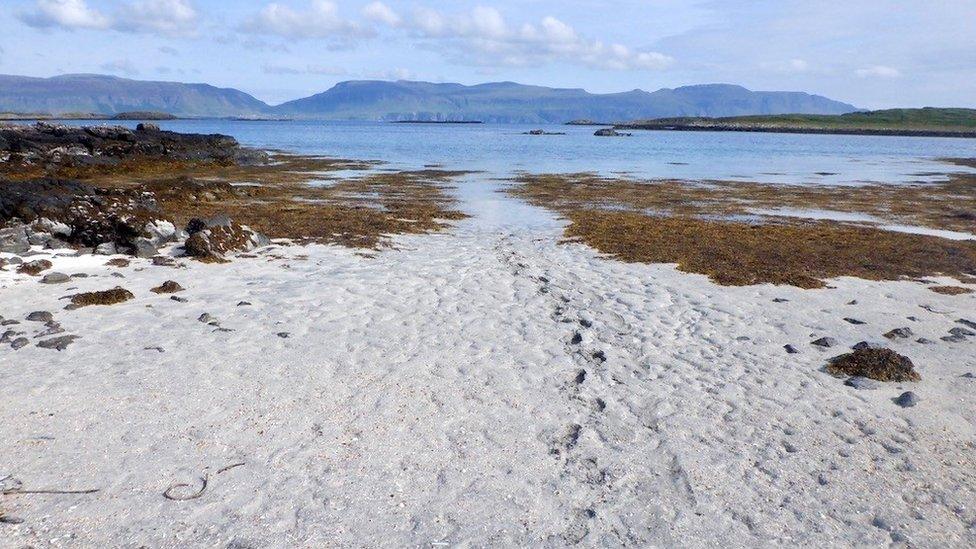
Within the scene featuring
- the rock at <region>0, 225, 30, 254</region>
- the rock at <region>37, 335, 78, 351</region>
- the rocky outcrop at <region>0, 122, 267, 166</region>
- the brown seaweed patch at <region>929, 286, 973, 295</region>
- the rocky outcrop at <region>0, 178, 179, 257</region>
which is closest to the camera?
the rock at <region>37, 335, 78, 351</region>

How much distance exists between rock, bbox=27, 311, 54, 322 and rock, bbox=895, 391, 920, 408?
37.7 feet

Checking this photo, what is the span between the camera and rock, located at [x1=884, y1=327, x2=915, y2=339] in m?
10.2

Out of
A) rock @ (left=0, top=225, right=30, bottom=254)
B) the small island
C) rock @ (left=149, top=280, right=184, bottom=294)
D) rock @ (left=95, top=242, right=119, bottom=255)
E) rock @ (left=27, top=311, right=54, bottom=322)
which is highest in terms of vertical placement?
rock @ (left=0, top=225, right=30, bottom=254)

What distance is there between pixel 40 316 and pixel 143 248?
4549 mm

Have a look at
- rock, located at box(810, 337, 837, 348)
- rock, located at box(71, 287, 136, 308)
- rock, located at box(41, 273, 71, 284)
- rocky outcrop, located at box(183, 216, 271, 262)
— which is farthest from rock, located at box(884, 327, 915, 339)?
rock, located at box(41, 273, 71, 284)

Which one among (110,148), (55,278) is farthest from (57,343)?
(110,148)

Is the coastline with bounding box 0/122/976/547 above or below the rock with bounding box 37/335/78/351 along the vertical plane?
below

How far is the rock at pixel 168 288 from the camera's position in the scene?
38.9 ft

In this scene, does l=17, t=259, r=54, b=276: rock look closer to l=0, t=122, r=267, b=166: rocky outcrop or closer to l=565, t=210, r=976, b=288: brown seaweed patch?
l=565, t=210, r=976, b=288: brown seaweed patch

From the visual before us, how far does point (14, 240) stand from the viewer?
14.0 meters

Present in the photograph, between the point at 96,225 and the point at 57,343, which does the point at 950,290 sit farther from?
the point at 96,225

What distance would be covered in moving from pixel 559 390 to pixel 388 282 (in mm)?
5734

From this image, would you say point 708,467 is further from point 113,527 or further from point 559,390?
point 113,527

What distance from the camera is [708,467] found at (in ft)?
21.3
